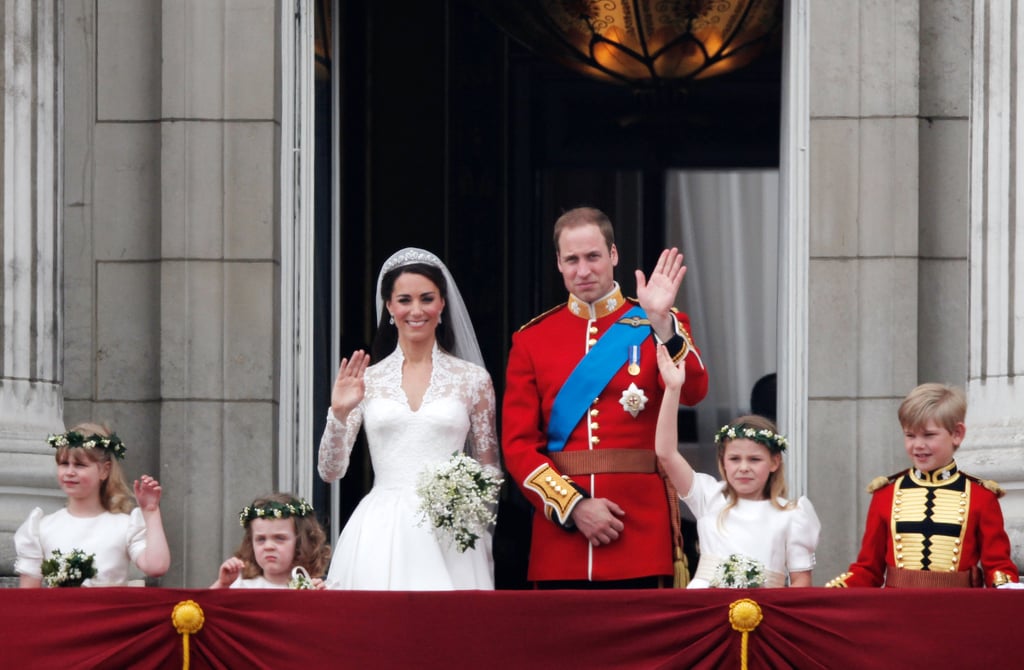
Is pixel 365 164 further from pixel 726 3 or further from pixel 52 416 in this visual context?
pixel 52 416

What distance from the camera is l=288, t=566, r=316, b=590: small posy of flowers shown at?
7664mm

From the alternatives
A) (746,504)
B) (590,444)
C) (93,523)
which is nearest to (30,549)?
(93,523)

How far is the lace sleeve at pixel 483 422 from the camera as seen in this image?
827 cm

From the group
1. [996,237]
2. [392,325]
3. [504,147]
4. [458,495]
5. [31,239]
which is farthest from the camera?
[504,147]

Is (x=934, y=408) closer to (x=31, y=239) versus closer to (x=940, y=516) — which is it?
(x=940, y=516)

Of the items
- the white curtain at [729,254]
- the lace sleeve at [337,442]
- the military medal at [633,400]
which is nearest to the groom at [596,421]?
the military medal at [633,400]

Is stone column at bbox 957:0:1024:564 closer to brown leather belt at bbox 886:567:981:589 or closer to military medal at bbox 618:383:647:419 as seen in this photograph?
brown leather belt at bbox 886:567:981:589

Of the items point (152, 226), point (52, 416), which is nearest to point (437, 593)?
point (52, 416)

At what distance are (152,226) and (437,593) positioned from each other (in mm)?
3795

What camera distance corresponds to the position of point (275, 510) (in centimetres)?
806

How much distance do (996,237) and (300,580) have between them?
339cm

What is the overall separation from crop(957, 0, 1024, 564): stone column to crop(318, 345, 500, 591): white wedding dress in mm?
2105

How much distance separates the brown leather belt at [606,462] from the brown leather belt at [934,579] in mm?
978

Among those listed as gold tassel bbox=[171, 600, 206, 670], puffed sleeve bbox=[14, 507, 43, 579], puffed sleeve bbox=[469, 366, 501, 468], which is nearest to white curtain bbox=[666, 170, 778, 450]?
puffed sleeve bbox=[469, 366, 501, 468]
